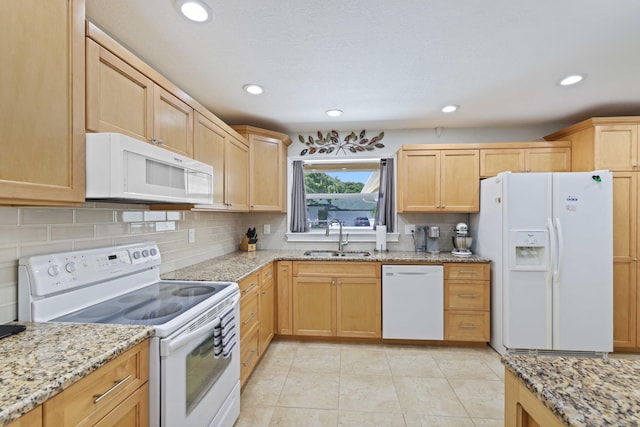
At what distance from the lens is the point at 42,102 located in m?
0.98

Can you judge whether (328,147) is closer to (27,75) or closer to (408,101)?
(408,101)

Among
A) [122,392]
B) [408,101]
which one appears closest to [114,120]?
[122,392]

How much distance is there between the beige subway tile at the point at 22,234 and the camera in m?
1.18

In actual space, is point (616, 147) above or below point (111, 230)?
above

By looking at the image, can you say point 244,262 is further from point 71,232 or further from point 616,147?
point 616,147

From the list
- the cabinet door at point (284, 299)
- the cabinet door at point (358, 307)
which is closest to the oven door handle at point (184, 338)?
the cabinet door at point (284, 299)

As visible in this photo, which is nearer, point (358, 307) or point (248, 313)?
point (248, 313)

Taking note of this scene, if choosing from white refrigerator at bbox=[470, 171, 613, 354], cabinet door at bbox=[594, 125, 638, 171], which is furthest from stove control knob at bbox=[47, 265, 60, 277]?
cabinet door at bbox=[594, 125, 638, 171]

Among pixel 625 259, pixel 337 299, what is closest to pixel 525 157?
pixel 625 259

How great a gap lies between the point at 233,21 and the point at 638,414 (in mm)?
2098

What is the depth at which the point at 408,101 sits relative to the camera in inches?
105

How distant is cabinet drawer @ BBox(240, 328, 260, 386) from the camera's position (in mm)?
2068

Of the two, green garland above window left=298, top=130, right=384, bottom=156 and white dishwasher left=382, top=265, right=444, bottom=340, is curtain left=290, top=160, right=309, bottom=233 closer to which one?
green garland above window left=298, top=130, right=384, bottom=156

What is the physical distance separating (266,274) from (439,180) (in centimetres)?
212
